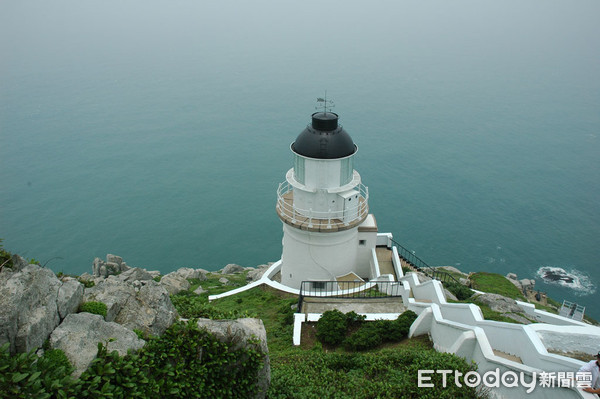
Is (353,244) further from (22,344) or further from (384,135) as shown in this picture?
(384,135)

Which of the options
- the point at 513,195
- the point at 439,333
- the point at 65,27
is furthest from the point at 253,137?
the point at 65,27

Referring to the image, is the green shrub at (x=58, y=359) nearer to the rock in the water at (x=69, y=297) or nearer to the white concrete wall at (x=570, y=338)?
the rock in the water at (x=69, y=297)

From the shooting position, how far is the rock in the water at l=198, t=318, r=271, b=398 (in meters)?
10.2

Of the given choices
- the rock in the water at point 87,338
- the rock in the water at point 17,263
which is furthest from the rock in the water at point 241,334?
the rock in the water at point 17,263

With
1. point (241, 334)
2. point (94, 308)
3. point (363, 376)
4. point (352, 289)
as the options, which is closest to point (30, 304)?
point (94, 308)

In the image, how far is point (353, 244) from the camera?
24.9 m

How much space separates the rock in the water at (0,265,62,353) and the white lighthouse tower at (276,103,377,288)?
15.3 meters

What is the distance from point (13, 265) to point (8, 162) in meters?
68.1

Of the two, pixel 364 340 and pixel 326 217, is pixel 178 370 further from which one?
pixel 326 217

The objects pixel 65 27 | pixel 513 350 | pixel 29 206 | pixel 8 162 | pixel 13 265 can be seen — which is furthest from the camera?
pixel 65 27

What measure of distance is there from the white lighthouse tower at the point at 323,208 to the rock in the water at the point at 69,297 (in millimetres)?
14553

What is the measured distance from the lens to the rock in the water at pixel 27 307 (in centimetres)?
777

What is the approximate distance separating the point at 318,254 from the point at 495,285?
1337cm

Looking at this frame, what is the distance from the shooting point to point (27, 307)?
26.8ft
